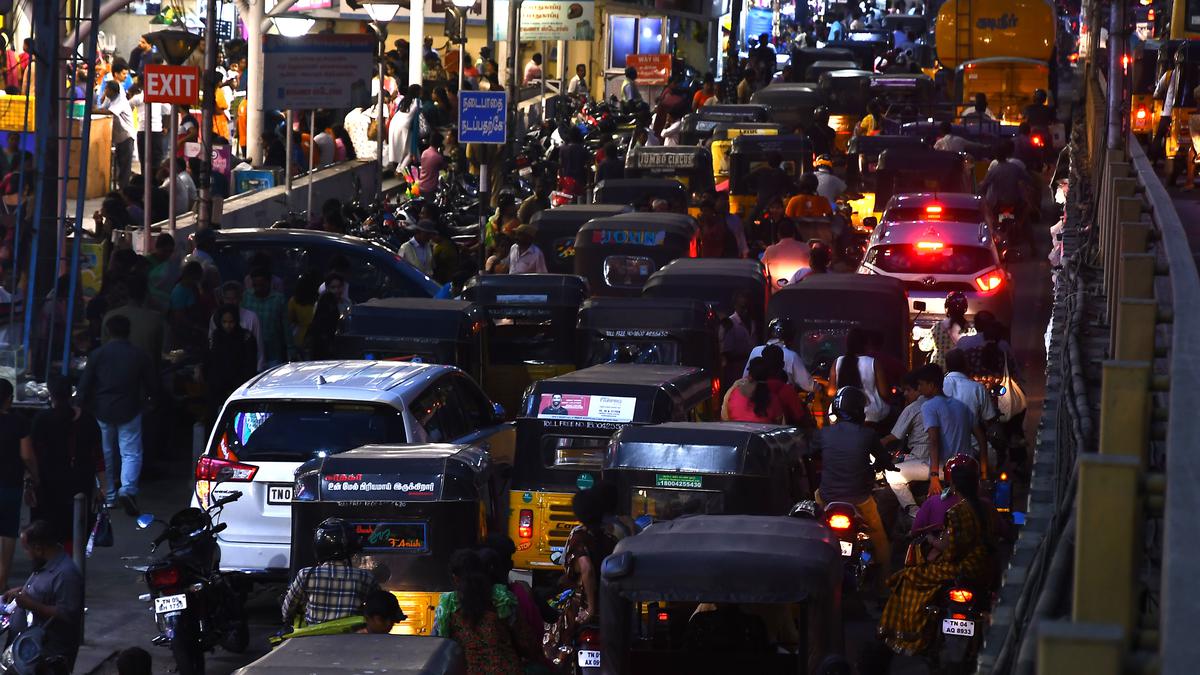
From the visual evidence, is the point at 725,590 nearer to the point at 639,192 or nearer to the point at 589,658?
the point at 589,658

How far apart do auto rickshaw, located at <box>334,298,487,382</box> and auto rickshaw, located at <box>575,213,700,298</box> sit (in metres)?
5.06

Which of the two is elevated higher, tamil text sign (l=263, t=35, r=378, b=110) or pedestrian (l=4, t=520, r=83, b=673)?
tamil text sign (l=263, t=35, r=378, b=110)

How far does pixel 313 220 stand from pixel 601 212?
3840 millimetres

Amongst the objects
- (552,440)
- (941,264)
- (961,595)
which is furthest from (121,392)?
(941,264)

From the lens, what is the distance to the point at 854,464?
13570mm

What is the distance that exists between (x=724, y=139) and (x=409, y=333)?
56.6ft

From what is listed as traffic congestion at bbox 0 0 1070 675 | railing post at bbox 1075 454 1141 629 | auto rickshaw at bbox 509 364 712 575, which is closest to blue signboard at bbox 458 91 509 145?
traffic congestion at bbox 0 0 1070 675

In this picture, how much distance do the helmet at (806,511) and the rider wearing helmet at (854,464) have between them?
780 millimetres

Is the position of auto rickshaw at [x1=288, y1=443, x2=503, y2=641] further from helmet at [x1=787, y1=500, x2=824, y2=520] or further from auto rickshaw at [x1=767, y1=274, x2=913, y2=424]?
auto rickshaw at [x1=767, y1=274, x2=913, y2=424]

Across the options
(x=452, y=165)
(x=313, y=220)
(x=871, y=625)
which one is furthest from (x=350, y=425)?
(x=452, y=165)

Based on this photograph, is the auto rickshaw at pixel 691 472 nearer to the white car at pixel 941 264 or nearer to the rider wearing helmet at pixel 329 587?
the rider wearing helmet at pixel 329 587

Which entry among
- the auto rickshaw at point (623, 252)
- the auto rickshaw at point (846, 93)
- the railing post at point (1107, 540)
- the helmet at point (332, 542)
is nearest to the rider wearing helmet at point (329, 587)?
the helmet at point (332, 542)

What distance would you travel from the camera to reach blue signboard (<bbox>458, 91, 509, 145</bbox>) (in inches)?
1074

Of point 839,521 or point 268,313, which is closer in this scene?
point 839,521
